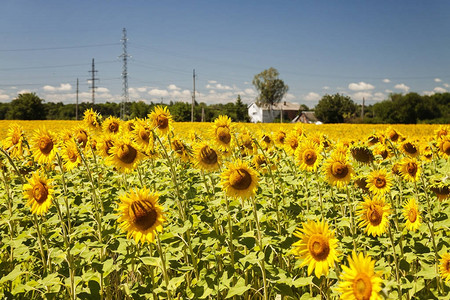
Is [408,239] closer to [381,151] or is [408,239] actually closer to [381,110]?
[381,151]

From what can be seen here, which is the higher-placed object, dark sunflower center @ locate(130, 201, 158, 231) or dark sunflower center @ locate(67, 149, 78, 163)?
dark sunflower center @ locate(67, 149, 78, 163)

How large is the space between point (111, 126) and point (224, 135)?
1686 millimetres

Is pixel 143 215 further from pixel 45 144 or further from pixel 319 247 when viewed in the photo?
pixel 45 144

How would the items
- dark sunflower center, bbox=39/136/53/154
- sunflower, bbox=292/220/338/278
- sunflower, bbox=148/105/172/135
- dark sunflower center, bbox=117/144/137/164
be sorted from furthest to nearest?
sunflower, bbox=148/105/172/135
dark sunflower center, bbox=39/136/53/154
dark sunflower center, bbox=117/144/137/164
sunflower, bbox=292/220/338/278

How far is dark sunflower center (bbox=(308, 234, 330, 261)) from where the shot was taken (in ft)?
6.17

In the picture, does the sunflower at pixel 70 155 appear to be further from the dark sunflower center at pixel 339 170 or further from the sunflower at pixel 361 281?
the sunflower at pixel 361 281

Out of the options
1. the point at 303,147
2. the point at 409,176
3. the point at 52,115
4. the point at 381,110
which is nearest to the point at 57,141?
the point at 303,147

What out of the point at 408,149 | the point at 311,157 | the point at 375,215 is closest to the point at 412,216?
the point at 375,215

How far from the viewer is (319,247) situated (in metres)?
1.88

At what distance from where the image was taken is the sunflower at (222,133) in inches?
153

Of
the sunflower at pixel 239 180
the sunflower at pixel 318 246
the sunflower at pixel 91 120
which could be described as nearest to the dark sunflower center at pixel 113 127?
the sunflower at pixel 91 120

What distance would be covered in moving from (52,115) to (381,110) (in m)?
78.2

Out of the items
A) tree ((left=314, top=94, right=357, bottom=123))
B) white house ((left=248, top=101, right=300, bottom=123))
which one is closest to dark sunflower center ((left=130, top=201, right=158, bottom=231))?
tree ((left=314, top=94, right=357, bottom=123))

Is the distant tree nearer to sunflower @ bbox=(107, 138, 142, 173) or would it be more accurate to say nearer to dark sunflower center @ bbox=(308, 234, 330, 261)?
sunflower @ bbox=(107, 138, 142, 173)
